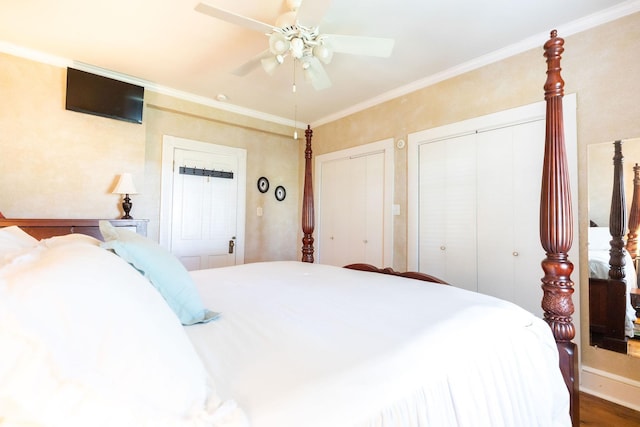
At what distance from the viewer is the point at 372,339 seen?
92cm

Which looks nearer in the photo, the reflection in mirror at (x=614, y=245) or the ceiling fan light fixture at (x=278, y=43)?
the ceiling fan light fixture at (x=278, y=43)

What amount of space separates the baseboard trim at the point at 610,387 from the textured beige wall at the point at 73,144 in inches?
160

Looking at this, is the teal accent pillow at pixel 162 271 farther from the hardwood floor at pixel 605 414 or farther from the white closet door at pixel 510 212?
the white closet door at pixel 510 212

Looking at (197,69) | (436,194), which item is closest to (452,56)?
(436,194)

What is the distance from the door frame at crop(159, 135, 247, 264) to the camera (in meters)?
3.49

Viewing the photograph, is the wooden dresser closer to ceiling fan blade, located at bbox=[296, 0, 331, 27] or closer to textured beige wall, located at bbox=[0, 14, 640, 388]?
textured beige wall, located at bbox=[0, 14, 640, 388]

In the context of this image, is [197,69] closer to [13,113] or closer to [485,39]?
[13,113]

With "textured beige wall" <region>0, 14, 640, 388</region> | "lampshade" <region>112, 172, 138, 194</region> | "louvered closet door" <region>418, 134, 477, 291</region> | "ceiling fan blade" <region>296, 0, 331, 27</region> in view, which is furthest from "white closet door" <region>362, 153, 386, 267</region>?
"lampshade" <region>112, 172, 138, 194</region>

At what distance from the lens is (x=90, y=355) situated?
481 mm

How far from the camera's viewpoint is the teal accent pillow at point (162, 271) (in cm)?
97

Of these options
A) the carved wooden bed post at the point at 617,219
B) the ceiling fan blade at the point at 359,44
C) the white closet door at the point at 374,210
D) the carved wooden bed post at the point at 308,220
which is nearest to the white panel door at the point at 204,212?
the carved wooden bed post at the point at 308,220

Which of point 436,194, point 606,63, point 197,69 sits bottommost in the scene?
point 436,194

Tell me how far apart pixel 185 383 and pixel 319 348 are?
0.38 metres

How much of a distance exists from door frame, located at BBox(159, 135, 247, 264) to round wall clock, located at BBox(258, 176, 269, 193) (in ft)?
0.83
